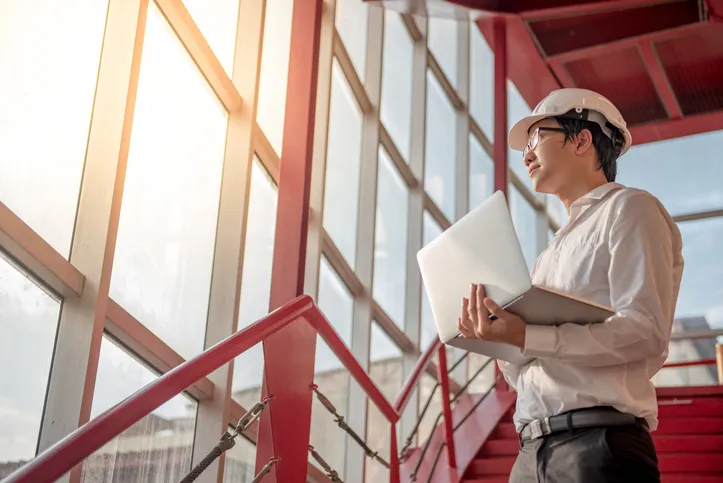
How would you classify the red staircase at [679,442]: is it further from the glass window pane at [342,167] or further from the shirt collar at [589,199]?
the shirt collar at [589,199]

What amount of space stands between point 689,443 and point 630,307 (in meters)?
3.48

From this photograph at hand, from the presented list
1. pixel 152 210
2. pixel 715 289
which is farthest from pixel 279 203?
pixel 715 289

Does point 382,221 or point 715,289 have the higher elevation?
point 715,289

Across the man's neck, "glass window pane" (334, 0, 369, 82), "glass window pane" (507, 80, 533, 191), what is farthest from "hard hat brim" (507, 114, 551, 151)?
"glass window pane" (507, 80, 533, 191)

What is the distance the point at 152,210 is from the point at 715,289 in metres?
8.33

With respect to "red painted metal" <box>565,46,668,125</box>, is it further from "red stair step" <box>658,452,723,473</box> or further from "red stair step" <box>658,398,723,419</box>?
"red stair step" <box>658,452,723,473</box>

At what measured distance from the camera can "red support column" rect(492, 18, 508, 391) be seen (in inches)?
286

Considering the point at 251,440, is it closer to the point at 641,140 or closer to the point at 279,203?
the point at 279,203

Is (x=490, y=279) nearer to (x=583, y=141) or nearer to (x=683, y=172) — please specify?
(x=583, y=141)

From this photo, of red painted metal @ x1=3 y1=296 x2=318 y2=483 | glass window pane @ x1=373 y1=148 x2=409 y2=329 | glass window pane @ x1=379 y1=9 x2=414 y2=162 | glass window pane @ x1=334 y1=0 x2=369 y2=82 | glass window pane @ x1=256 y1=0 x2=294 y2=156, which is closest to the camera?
red painted metal @ x1=3 y1=296 x2=318 y2=483

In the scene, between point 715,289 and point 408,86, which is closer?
point 408,86

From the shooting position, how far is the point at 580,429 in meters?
1.85

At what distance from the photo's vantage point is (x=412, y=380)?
4.44 meters

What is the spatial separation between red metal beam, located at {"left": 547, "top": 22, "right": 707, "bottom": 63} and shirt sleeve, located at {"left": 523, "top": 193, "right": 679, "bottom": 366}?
21.4 feet
